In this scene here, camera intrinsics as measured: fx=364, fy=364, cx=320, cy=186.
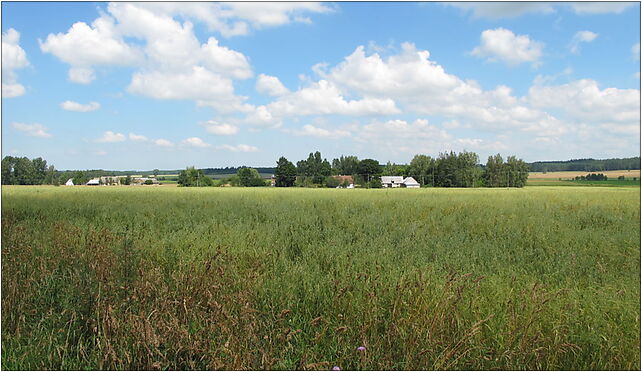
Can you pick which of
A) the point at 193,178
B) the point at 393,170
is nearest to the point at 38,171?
the point at 193,178

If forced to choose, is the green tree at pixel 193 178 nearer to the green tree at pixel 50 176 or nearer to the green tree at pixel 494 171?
the green tree at pixel 50 176

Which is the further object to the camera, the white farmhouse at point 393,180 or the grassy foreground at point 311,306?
the white farmhouse at point 393,180

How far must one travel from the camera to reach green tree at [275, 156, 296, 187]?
233 feet

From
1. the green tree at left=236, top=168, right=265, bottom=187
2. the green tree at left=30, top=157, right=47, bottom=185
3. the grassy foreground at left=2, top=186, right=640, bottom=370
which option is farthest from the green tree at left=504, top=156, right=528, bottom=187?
the green tree at left=30, top=157, right=47, bottom=185

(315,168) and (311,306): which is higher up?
(315,168)

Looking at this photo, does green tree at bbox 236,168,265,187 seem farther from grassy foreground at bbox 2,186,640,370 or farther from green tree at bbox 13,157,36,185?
grassy foreground at bbox 2,186,640,370

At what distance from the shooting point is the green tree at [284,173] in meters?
70.9

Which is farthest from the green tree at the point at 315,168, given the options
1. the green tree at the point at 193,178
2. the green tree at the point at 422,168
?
the green tree at the point at 422,168

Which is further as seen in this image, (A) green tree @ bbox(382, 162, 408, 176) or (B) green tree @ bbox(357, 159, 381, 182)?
(A) green tree @ bbox(382, 162, 408, 176)

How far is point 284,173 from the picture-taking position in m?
72.0

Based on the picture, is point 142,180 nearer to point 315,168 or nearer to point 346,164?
point 315,168

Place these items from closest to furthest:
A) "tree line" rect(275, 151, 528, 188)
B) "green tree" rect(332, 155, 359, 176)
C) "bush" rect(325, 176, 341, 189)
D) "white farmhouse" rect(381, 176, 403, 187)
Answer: "bush" rect(325, 176, 341, 189) → "tree line" rect(275, 151, 528, 188) → "white farmhouse" rect(381, 176, 403, 187) → "green tree" rect(332, 155, 359, 176)

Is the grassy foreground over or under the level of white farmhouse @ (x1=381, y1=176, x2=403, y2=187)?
under

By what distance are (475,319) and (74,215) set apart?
11.0 m
